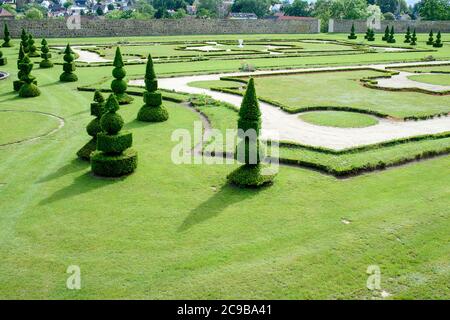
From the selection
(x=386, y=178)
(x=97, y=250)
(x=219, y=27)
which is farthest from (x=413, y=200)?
(x=219, y=27)

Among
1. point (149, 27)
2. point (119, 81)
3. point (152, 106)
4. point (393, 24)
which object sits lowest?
point (152, 106)

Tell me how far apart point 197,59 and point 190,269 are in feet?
145

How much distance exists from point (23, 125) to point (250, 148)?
14.8 meters

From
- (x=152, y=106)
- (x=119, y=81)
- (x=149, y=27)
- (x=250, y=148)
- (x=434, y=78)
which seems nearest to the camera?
(x=250, y=148)

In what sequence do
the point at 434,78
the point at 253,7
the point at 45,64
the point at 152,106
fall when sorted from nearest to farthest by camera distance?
1. the point at 152,106
2. the point at 434,78
3. the point at 45,64
4. the point at 253,7

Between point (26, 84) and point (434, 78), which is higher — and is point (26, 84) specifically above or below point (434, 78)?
below

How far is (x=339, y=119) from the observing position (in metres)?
25.8

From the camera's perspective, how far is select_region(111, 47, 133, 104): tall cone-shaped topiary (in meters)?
29.2

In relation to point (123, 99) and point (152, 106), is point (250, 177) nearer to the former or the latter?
point (152, 106)

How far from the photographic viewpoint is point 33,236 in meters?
13.5

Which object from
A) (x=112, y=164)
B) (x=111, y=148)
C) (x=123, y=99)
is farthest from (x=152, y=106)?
(x=112, y=164)

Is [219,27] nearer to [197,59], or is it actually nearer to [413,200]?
[197,59]

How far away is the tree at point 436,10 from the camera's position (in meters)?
110
